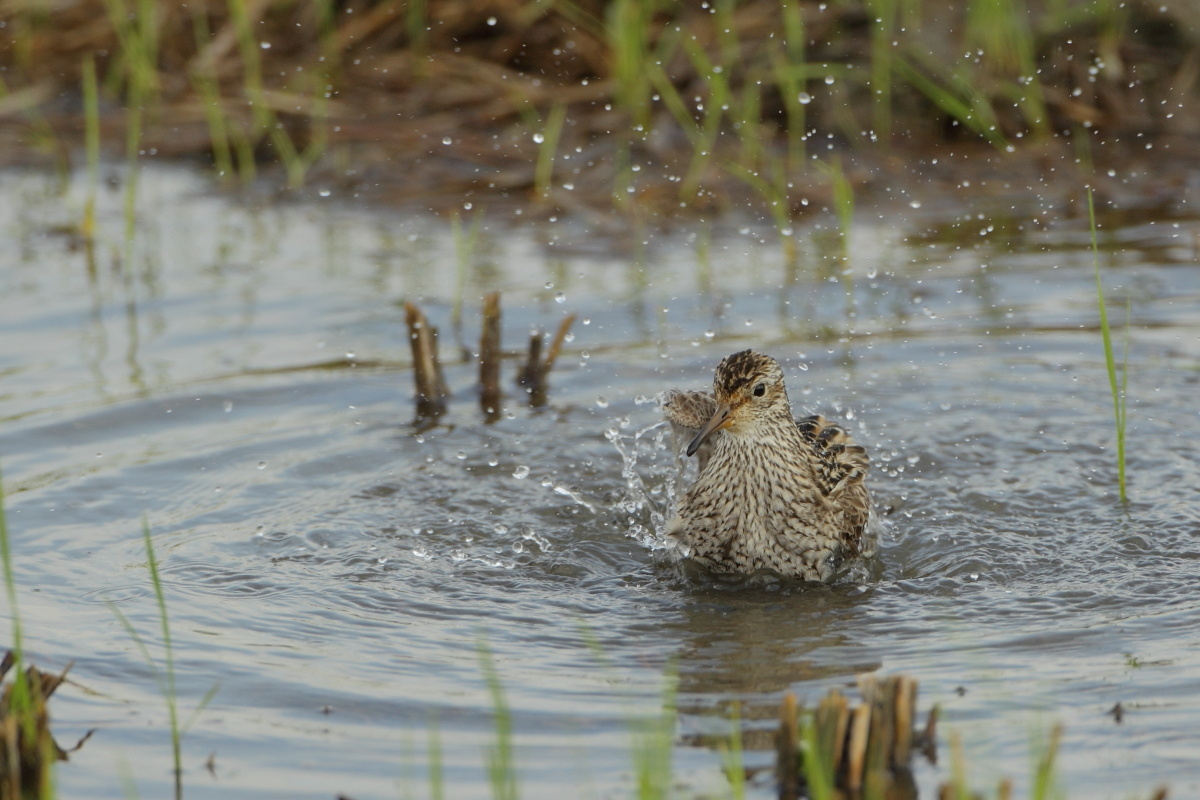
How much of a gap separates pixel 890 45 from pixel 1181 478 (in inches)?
200

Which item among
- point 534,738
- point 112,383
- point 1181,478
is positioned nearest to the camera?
point 534,738

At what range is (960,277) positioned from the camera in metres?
9.72

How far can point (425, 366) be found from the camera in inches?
326

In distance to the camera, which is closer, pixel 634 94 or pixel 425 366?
pixel 425 366

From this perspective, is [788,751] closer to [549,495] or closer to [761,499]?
[761,499]

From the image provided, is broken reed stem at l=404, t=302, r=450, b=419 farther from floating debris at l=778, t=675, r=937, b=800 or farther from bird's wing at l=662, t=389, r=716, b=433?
floating debris at l=778, t=675, r=937, b=800

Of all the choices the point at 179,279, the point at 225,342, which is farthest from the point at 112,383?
the point at 179,279

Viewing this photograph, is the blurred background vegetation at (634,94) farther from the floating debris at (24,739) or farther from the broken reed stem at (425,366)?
the floating debris at (24,739)

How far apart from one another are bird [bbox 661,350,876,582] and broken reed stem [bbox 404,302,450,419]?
1.90 m

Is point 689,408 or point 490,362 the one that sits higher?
point 490,362

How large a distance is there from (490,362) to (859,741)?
451cm

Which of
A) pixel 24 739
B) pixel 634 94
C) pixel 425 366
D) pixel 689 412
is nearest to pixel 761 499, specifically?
pixel 689 412

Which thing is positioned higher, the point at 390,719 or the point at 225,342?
the point at 225,342

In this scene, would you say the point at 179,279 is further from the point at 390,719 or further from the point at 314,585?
the point at 390,719
